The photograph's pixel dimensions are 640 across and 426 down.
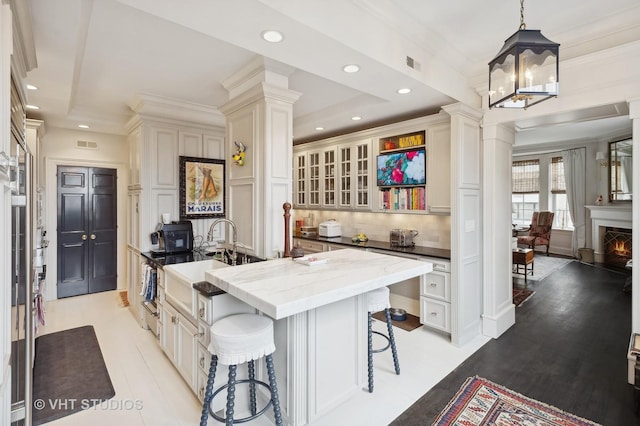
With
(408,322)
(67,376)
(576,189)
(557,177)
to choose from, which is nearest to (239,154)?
(67,376)

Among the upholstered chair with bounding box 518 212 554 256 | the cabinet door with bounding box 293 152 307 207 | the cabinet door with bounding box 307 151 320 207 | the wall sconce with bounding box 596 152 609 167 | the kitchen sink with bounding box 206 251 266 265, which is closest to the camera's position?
the kitchen sink with bounding box 206 251 266 265

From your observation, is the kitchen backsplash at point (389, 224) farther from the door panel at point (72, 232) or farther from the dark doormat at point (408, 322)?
the door panel at point (72, 232)

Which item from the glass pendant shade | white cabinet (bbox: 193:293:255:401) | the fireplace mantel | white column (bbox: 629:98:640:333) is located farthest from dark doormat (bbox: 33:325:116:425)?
the fireplace mantel

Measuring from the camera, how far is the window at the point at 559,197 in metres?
7.93

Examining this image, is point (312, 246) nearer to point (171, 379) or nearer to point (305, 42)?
point (171, 379)

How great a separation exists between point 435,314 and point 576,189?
6.47m

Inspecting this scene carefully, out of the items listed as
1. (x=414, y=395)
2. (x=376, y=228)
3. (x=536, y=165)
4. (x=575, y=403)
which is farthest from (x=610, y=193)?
(x=414, y=395)

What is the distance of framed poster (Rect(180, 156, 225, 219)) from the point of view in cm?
422

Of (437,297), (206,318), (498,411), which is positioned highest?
(206,318)

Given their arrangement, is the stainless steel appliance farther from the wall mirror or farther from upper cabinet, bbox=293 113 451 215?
the wall mirror

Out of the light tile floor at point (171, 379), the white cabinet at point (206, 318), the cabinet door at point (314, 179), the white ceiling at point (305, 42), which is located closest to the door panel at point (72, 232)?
the light tile floor at point (171, 379)

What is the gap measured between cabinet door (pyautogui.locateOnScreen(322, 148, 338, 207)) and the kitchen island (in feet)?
8.63

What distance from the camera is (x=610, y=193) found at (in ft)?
22.6

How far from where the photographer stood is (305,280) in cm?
182
